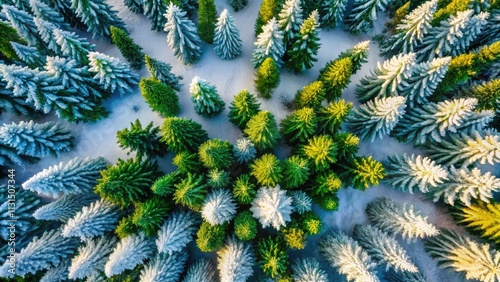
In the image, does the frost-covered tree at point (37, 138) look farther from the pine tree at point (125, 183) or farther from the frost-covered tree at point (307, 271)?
the frost-covered tree at point (307, 271)

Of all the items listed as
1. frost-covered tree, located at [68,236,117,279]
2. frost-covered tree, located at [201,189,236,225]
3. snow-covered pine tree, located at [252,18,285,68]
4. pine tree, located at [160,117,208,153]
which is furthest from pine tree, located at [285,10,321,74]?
frost-covered tree, located at [68,236,117,279]

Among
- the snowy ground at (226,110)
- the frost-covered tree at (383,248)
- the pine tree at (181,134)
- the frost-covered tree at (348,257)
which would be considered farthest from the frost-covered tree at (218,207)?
the frost-covered tree at (383,248)

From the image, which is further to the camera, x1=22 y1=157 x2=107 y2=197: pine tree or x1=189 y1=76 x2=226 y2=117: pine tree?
x1=189 y1=76 x2=226 y2=117: pine tree

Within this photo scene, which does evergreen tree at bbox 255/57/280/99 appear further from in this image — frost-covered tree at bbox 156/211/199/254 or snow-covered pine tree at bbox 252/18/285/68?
frost-covered tree at bbox 156/211/199/254

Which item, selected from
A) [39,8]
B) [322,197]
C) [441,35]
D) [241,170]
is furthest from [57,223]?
[441,35]

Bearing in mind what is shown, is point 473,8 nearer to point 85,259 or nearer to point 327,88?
point 327,88

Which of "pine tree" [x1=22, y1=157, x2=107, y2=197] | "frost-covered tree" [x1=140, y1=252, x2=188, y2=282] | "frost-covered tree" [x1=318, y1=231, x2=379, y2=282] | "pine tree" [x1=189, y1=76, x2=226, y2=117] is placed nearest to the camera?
"frost-covered tree" [x1=318, y1=231, x2=379, y2=282]
